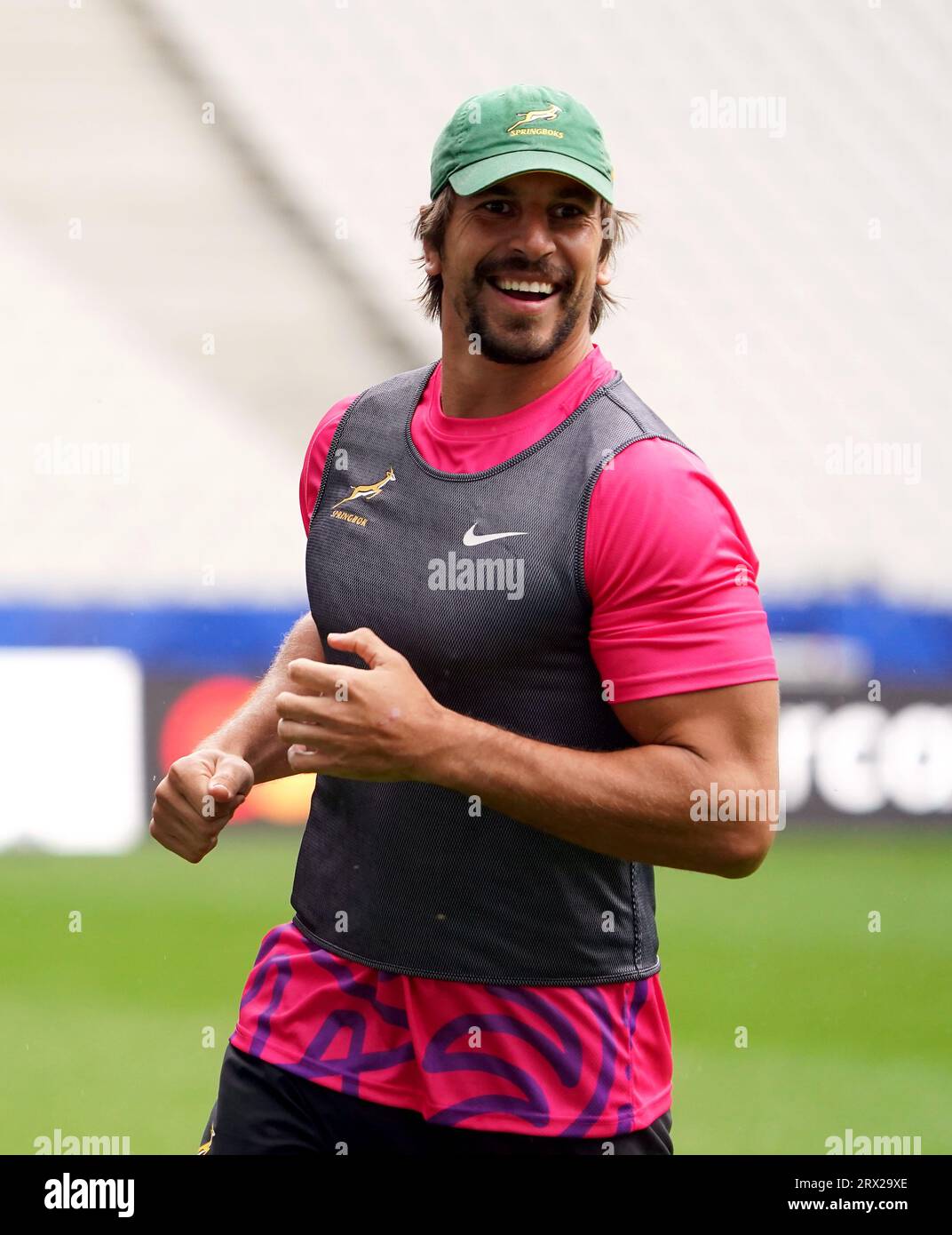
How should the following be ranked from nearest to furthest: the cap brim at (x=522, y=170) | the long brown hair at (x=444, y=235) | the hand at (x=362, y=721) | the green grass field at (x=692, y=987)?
the hand at (x=362, y=721)
the cap brim at (x=522, y=170)
the long brown hair at (x=444, y=235)
the green grass field at (x=692, y=987)

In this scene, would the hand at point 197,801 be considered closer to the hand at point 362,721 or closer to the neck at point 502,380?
the hand at point 362,721

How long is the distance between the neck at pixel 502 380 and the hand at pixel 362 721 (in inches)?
15.7

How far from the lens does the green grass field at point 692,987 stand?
12.0 feet

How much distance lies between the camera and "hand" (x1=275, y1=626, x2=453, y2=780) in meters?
1.55

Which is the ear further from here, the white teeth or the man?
the white teeth

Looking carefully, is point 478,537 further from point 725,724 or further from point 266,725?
point 266,725

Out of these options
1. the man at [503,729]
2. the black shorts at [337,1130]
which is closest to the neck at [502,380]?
the man at [503,729]

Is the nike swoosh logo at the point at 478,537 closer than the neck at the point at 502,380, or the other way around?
the nike swoosh logo at the point at 478,537

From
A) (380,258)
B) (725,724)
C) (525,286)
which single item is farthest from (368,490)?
(380,258)

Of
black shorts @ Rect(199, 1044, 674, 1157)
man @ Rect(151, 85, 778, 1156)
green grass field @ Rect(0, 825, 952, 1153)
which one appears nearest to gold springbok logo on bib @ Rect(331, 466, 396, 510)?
man @ Rect(151, 85, 778, 1156)

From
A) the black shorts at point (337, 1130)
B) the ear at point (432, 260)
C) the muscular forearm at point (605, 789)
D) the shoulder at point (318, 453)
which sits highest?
the ear at point (432, 260)

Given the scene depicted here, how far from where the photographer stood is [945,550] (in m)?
7.04

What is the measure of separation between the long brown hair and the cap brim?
0.05 metres
